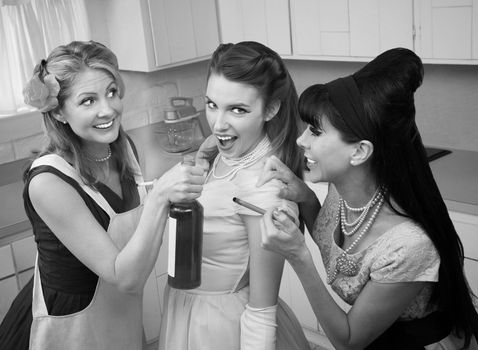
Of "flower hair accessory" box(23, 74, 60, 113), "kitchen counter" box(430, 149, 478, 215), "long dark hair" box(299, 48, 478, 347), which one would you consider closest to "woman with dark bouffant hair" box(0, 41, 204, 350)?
"flower hair accessory" box(23, 74, 60, 113)

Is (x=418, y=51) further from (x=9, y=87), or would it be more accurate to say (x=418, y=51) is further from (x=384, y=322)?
(x=9, y=87)

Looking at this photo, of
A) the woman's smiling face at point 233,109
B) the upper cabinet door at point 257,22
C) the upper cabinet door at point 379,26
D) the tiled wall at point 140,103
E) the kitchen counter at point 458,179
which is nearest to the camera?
the woman's smiling face at point 233,109

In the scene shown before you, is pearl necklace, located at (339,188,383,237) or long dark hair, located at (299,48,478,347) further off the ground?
long dark hair, located at (299,48,478,347)

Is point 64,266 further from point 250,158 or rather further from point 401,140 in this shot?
point 401,140

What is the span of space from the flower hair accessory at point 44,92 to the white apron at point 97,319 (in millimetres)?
141

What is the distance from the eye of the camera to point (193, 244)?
4.25 ft

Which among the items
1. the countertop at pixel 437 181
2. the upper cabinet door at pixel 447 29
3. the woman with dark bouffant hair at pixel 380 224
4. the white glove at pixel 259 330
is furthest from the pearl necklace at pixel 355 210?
the upper cabinet door at pixel 447 29

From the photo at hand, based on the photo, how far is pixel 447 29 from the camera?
94.0 inches

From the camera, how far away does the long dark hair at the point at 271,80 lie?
1388 mm

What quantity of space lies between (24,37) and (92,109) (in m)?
1.47

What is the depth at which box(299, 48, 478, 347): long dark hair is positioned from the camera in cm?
128

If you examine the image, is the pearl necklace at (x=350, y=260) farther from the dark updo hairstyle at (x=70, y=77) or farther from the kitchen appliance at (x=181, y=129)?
the kitchen appliance at (x=181, y=129)

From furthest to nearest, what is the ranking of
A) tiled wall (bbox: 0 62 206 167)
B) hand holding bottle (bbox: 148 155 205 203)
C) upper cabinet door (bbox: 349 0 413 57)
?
tiled wall (bbox: 0 62 206 167) → upper cabinet door (bbox: 349 0 413 57) → hand holding bottle (bbox: 148 155 205 203)

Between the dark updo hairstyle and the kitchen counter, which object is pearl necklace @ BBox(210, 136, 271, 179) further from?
the kitchen counter
